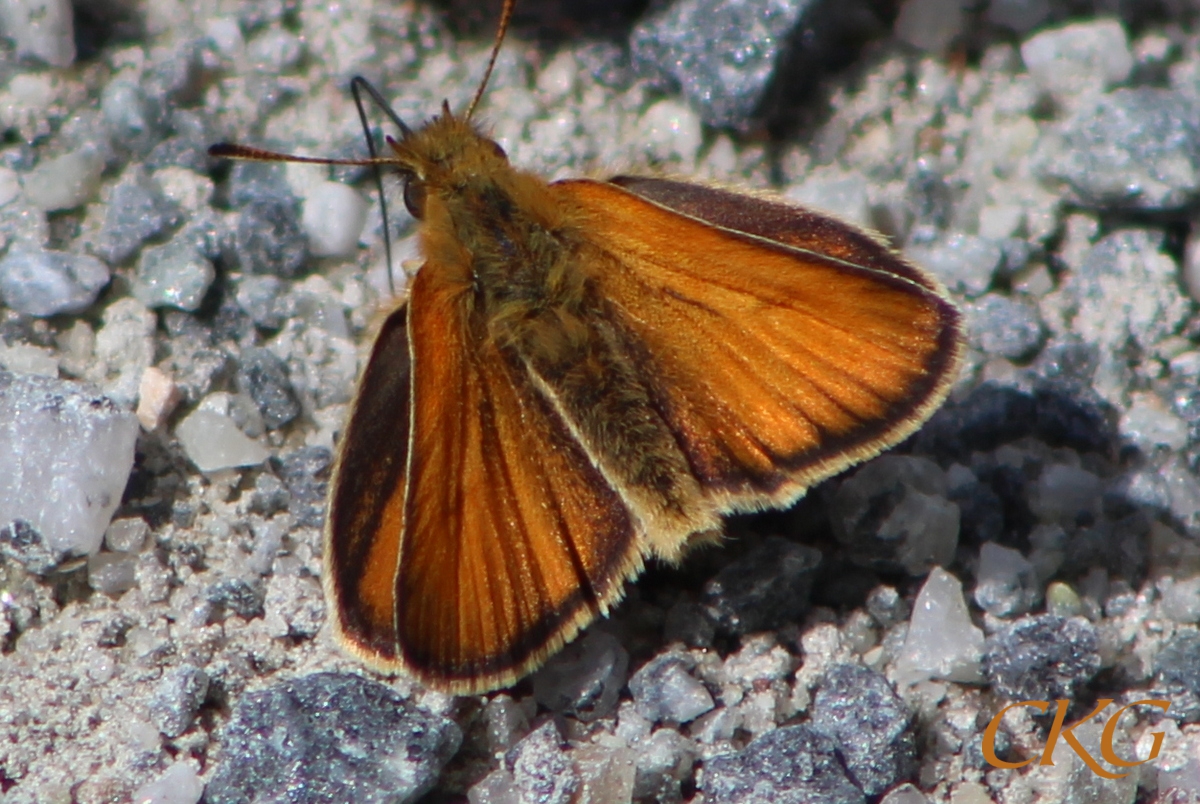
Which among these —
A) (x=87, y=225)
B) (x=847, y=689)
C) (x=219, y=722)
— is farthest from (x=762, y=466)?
(x=87, y=225)

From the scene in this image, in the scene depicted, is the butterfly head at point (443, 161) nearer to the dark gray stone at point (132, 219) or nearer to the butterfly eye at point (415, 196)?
the butterfly eye at point (415, 196)

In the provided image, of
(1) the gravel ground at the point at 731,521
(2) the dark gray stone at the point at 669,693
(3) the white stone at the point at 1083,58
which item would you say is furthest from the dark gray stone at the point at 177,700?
(3) the white stone at the point at 1083,58

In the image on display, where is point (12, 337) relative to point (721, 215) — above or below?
below

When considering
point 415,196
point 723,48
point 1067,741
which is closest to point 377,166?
point 415,196

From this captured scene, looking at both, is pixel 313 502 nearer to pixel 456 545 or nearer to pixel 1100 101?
pixel 456 545

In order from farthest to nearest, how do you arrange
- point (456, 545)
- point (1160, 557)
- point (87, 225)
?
point (87, 225) → point (1160, 557) → point (456, 545)
